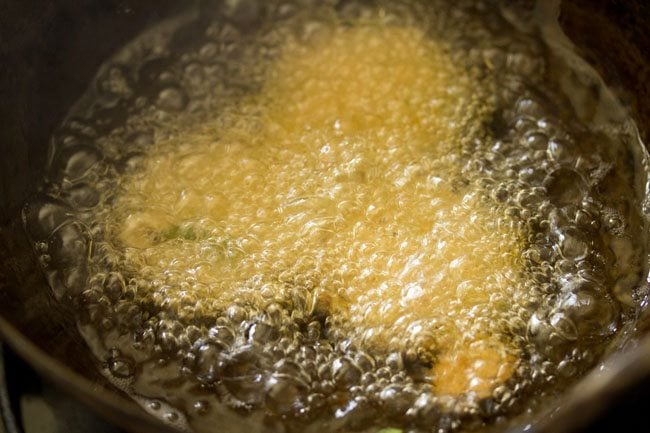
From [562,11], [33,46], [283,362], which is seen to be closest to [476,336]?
[283,362]

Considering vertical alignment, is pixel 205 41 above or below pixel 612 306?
above

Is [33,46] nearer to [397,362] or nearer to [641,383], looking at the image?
[397,362]

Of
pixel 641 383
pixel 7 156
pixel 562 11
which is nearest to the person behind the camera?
pixel 641 383

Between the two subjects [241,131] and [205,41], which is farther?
[205,41]

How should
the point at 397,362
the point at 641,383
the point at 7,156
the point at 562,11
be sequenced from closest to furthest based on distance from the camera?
the point at 641,383 → the point at 397,362 → the point at 7,156 → the point at 562,11

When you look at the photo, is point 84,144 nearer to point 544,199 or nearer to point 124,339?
point 124,339

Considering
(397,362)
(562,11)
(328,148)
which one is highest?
(562,11)
